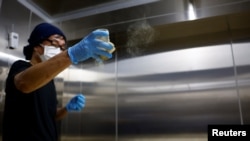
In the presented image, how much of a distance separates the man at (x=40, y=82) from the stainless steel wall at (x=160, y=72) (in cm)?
34

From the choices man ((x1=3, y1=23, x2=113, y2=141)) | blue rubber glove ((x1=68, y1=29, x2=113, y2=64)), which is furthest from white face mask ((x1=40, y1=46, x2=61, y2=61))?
blue rubber glove ((x1=68, y1=29, x2=113, y2=64))

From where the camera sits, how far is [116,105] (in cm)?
183

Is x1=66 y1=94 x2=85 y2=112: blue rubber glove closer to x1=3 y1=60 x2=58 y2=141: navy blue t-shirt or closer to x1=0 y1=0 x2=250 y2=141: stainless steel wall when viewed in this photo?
x1=3 y1=60 x2=58 y2=141: navy blue t-shirt

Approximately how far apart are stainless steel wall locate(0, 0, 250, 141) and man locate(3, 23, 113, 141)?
344 mm

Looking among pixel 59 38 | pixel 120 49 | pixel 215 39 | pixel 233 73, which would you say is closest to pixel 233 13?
pixel 215 39

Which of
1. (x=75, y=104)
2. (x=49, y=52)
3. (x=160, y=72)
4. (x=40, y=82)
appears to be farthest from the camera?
(x=160, y=72)

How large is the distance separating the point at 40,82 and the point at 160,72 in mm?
1090

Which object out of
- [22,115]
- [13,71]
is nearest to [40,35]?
[13,71]

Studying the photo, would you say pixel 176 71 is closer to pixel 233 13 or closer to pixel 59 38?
pixel 233 13

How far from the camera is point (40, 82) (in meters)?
0.82

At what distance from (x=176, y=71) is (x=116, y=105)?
1.74 ft

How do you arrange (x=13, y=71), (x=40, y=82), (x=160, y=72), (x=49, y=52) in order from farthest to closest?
(x=160, y=72), (x=49, y=52), (x=13, y=71), (x=40, y=82)

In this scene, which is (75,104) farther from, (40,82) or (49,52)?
(40,82)

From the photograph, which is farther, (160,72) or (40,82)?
(160,72)
